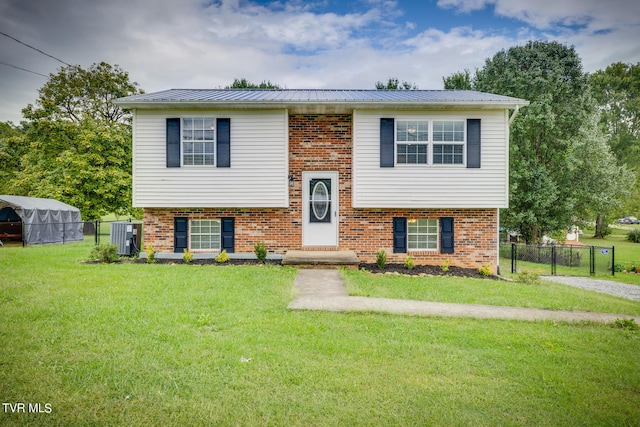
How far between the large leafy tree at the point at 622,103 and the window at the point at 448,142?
30.7 meters

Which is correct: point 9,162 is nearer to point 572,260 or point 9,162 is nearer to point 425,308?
point 425,308

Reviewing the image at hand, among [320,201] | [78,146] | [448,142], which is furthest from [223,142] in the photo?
[78,146]

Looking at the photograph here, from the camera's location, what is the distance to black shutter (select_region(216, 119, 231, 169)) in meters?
11.1

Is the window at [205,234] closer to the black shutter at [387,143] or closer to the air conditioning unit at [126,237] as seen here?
the air conditioning unit at [126,237]

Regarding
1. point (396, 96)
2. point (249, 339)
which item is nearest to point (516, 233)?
point (396, 96)

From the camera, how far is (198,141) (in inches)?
437

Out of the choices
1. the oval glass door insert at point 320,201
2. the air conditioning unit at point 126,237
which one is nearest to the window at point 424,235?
the oval glass door insert at point 320,201

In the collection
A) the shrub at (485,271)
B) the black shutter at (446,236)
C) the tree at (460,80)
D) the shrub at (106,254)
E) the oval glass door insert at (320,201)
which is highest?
the tree at (460,80)

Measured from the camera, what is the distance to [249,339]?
4691 millimetres

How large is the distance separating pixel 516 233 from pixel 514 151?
196 inches

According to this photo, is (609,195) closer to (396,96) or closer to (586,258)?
(586,258)

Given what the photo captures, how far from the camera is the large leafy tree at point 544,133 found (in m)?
19.0

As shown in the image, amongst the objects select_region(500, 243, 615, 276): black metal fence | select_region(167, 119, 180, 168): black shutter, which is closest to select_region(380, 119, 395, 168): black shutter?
select_region(167, 119, 180, 168): black shutter

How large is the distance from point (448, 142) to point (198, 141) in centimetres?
719
